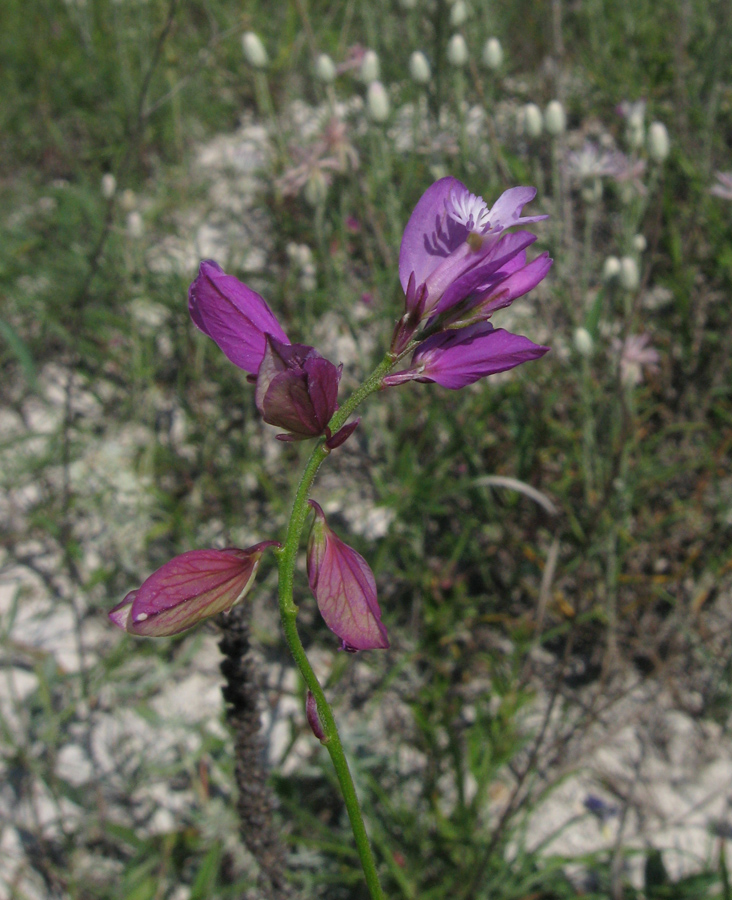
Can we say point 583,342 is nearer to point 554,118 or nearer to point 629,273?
point 629,273

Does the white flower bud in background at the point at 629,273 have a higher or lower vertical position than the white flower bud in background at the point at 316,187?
lower

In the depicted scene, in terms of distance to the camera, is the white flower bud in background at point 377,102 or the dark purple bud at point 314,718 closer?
the dark purple bud at point 314,718

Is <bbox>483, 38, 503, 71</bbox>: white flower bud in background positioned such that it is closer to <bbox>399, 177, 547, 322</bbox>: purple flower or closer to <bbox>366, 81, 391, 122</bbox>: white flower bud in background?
<bbox>366, 81, 391, 122</bbox>: white flower bud in background

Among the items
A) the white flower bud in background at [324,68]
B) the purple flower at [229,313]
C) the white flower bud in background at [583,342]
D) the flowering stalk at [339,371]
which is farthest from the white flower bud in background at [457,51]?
the purple flower at [229,313]

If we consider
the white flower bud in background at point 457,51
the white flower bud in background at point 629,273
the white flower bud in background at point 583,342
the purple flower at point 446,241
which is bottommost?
the purple flower at point 446,241

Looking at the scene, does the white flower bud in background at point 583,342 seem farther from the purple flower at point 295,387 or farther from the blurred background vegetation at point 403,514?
the purple flower at point 295,387

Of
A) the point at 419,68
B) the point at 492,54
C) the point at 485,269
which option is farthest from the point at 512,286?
the point at 492,54

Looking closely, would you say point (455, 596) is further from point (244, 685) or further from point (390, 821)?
point (244, 685)
